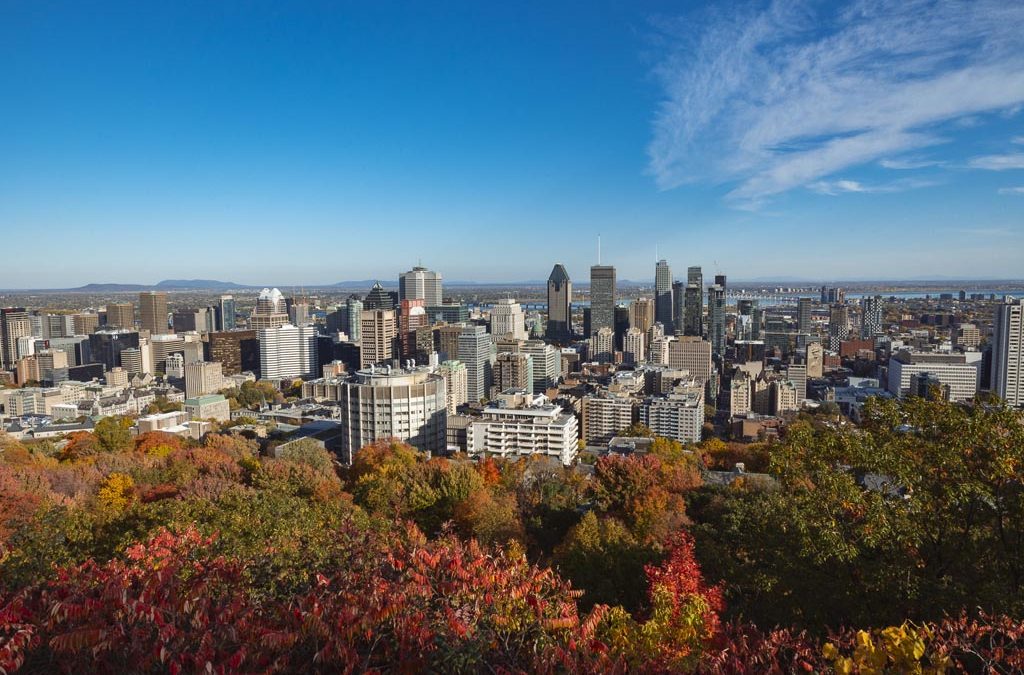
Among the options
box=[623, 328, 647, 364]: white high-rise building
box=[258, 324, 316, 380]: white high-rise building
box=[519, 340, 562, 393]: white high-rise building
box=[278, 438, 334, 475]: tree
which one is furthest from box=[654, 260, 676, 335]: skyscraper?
box=[278, 438, 334, 475]: tree

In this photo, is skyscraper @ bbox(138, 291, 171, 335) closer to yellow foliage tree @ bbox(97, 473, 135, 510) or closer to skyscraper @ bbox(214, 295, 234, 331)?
skyscraper @ bbox(214, 295, 234, 331)

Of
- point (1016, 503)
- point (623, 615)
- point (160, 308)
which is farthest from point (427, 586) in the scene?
point (160, 308)

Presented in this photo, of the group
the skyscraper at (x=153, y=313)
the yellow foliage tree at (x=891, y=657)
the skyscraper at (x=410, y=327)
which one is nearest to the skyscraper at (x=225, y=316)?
the skyscraper at (x=153, y=313)

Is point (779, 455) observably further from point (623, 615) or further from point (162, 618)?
point (162, 618)

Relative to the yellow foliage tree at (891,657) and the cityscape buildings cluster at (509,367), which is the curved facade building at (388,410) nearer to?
the cityscape buildings cluster at (509,367)

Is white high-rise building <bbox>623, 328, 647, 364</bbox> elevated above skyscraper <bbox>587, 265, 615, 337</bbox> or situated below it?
below

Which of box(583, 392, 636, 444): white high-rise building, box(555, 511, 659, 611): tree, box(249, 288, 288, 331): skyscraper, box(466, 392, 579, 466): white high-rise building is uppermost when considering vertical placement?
box(249, 288, 288, 331): skyscraper

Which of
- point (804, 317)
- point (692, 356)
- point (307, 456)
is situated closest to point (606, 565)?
point (307, 456)
